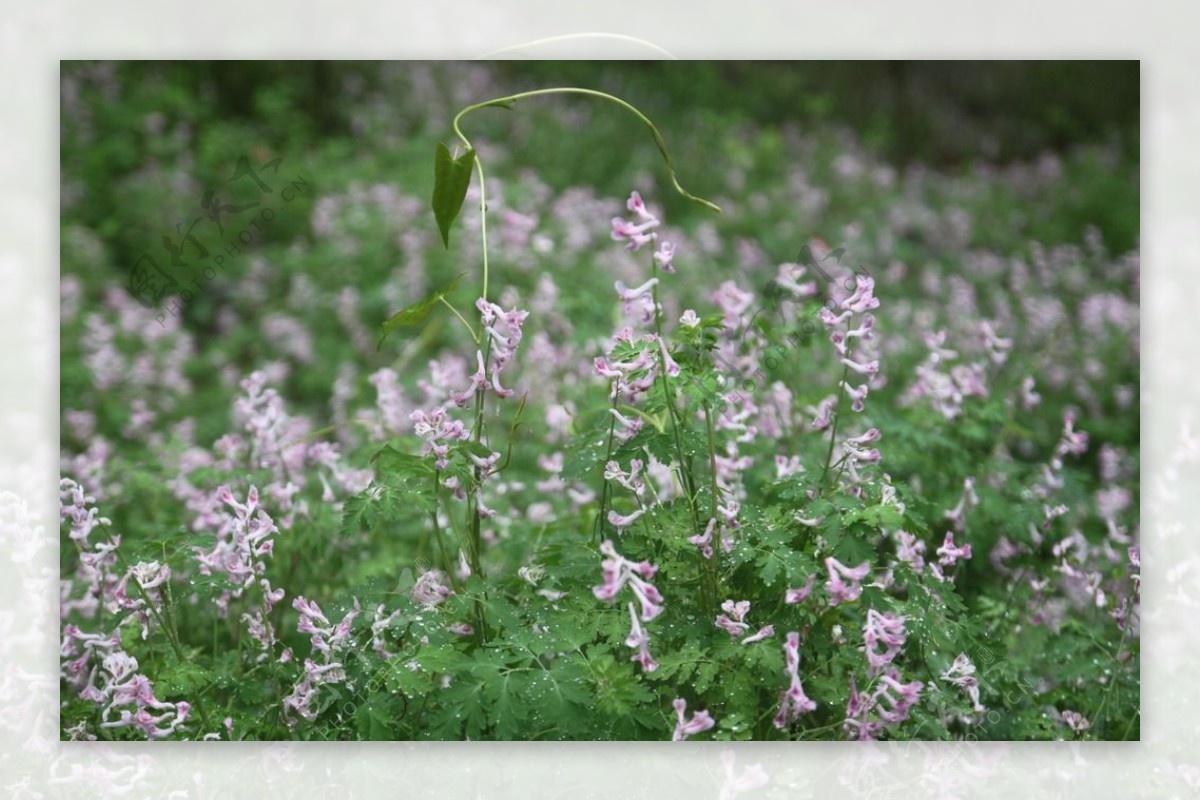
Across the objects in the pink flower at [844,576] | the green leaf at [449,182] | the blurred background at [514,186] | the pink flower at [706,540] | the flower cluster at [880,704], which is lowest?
the flower cluster at [880,704]

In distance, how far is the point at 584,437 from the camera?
2018 millimetres

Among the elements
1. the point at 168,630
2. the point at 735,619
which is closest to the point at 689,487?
the point at 735,619

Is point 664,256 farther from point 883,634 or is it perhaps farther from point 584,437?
point 883,634

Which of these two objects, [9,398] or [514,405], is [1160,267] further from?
[9,398]

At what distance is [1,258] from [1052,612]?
2.31 m

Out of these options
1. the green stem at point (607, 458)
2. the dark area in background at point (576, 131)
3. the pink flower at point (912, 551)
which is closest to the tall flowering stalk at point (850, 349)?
the pink flower at point (912, 551)

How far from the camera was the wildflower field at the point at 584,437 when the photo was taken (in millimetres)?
1894

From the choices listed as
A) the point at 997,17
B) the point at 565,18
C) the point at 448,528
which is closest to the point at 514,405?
the point at 448,528

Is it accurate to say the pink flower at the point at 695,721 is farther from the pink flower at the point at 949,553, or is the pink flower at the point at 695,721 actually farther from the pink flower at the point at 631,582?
the pink flower at the point at 949,553

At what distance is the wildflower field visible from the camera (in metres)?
1.89

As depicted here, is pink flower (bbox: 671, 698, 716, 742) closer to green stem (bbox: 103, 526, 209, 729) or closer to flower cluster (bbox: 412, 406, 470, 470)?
flower cluster (bbox: 412, 406, 470, 470)

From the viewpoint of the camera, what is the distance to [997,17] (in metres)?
2.80

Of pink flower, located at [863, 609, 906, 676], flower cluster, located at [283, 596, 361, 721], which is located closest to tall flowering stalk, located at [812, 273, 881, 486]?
pink flower, located at [863, 609, 906, 676]

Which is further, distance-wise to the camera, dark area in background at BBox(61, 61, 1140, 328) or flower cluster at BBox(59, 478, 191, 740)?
dark area in background at BBox(61, 61, 1140, 328)
